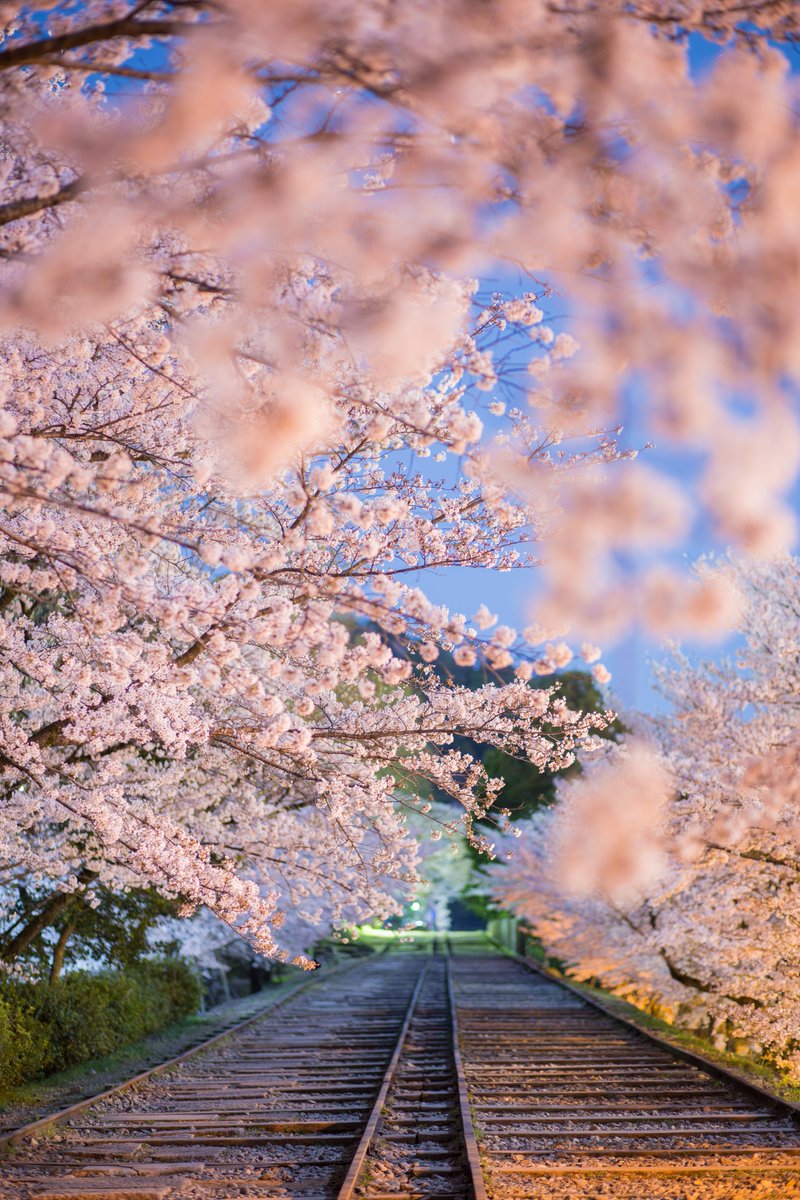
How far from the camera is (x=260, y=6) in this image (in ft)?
8.37

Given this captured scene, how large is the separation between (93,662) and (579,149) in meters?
6.13

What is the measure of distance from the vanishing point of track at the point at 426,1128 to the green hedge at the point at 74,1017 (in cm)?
142

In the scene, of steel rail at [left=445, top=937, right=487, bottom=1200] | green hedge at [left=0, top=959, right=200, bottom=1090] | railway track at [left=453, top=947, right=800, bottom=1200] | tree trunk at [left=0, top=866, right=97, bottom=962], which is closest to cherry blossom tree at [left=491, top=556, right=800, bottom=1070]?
railway track at [left=453, top=947, right=800, bottom=1200]

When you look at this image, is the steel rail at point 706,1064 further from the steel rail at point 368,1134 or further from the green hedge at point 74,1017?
the green hedge at point 74,1017

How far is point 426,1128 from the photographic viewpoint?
7.57 metres

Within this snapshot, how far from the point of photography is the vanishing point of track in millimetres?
5891

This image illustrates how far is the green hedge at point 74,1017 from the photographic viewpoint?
32.7ft

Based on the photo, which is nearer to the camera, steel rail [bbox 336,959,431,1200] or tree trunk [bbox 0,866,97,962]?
steel rail [bbox 336,959,431,1200]

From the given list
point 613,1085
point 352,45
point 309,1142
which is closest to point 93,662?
point 309,1142

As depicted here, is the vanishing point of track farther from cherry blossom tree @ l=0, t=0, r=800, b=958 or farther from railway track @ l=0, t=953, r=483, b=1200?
cherry blossom tree @ l=0, t=0, r=800, b=958

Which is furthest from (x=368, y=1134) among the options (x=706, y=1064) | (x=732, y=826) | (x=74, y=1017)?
(x=74, y=1017)

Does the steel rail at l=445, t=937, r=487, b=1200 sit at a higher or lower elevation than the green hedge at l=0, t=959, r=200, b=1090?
higher

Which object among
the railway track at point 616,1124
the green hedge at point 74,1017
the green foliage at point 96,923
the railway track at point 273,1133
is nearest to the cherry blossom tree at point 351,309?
the railway track at point 273,1133

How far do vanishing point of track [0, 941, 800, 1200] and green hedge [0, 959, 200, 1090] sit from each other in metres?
1.42
